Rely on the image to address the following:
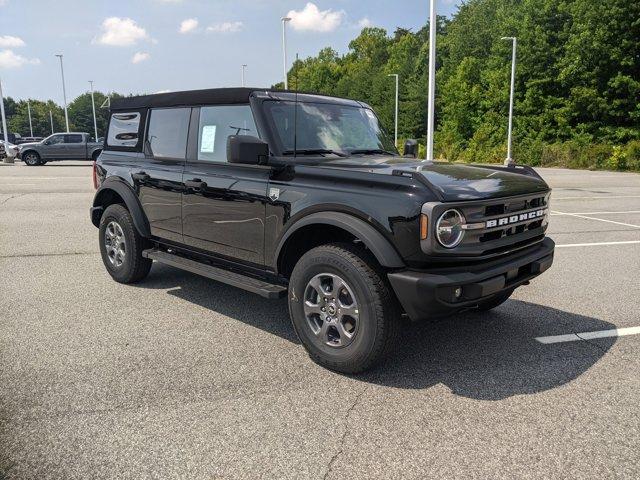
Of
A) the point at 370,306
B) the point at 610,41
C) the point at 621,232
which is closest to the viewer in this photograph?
the point at 370,306

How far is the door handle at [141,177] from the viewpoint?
527 centimetres

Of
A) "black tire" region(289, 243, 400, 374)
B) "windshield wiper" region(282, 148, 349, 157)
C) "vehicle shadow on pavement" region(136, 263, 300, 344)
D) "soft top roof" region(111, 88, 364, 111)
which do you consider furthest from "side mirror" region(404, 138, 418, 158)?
"black tire" region(289, 243, 400, 374)

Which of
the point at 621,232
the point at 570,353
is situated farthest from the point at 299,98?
the point at 621,232

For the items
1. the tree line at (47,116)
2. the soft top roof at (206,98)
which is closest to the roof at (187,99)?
the soft top roof at (206,98)

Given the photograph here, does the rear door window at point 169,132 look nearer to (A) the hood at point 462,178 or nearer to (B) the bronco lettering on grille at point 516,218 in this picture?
(A) the hood at point 462,178

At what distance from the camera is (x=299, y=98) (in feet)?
14.9

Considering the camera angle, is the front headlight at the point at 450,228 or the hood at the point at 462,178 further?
the hood at the point at 462,178

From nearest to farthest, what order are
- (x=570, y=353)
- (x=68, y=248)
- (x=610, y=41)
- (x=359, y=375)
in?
1. (x=359, y=375)
2. (x=570, y=353)
3. (x=68, y=248)
4. (x=610, y=41)

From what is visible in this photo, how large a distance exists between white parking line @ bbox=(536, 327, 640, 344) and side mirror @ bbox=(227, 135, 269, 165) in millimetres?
2641

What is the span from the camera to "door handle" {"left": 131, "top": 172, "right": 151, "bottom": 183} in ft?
Answer: 17.3

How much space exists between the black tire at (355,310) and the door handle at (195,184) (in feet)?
4.31

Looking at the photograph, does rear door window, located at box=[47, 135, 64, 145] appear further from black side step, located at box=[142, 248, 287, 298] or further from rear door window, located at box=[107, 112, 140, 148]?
black side step, located at box=[142, 248, 287, 298]

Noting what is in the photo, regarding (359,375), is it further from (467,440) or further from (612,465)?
(612,465)

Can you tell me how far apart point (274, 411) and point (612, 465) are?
1759 mm
